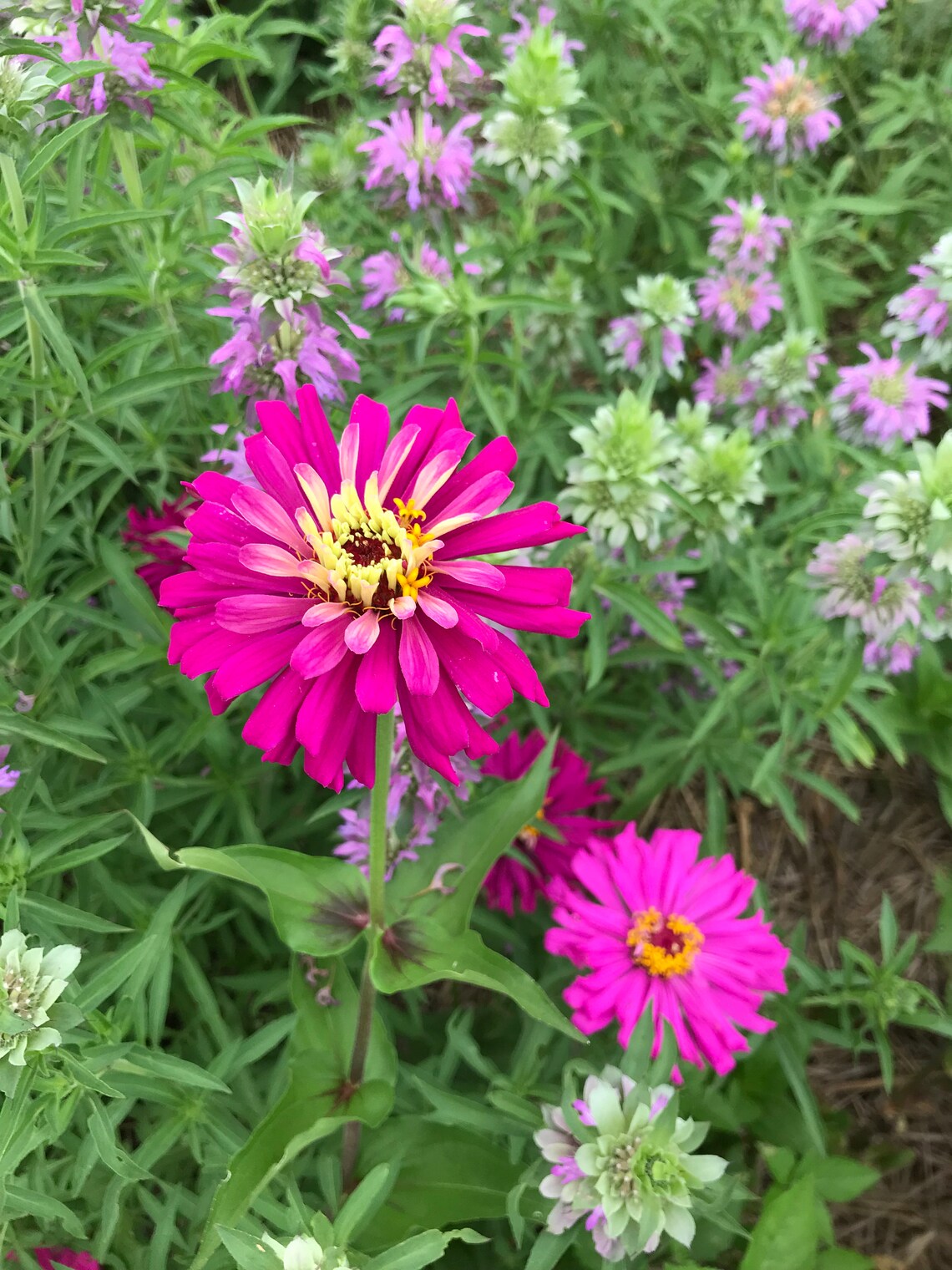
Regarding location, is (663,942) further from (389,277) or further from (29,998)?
(389,277)

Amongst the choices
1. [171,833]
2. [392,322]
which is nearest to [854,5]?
[392,322]

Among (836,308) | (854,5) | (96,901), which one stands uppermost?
(854,5)

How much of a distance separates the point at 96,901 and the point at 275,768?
518mm

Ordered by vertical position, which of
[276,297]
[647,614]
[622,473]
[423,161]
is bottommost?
[647,614]

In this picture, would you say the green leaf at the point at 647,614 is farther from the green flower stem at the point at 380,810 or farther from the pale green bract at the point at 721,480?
the green flower stem at the point at 380,810

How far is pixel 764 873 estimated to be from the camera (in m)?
3.03

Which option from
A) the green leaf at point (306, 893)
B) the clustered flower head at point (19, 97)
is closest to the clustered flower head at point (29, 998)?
the green leaf at point (306, 893)

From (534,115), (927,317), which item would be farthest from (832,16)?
(534,115)

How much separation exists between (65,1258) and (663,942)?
123 cm

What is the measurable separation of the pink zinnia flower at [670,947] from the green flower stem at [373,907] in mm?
430

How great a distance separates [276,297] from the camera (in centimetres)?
159

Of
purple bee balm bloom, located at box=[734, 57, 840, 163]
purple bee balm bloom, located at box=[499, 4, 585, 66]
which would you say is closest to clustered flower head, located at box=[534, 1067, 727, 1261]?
purple bee balm bloom, located at box=[499, 4, 585, 66]

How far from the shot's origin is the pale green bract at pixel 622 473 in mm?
1981

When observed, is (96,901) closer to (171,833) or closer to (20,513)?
(171,833)
